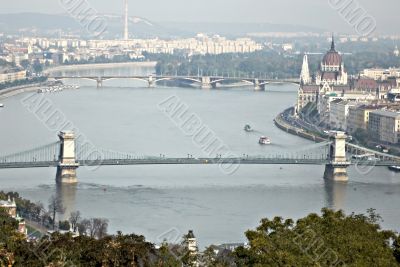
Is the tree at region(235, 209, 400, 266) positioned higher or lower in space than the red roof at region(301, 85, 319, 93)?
higher

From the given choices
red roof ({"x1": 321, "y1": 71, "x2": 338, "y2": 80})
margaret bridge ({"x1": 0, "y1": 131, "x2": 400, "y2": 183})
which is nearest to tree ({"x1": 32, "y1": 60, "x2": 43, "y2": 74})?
red roof ({"x1": 321, "y1": 71, "x2": 338, "y2": 80})

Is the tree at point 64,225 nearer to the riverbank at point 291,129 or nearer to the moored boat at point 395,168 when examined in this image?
the moored boat at point 395,168

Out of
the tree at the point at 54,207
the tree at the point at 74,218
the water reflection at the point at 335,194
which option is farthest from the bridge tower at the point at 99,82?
the tree at the point at 74,218

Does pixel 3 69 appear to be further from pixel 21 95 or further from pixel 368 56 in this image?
pixel 368 56

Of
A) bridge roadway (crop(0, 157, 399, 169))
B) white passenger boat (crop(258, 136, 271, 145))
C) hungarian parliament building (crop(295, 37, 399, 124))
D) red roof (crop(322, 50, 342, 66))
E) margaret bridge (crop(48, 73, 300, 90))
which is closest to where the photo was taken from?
bridge roadway (crop(0, 157, 399, 169))

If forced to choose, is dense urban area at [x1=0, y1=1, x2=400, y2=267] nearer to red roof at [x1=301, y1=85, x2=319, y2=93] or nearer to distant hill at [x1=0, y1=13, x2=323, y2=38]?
red roof at [x1=301, y1=85, x2=319, y2=93]

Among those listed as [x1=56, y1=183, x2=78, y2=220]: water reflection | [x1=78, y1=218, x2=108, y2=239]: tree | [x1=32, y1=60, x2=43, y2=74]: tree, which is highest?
[x1=78, y1=218, x2=108, y2=239]: tree

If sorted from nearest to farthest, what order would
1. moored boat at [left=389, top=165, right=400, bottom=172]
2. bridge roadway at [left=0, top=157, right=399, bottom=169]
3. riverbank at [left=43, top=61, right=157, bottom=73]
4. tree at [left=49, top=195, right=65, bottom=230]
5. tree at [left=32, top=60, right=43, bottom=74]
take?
1. tree at [left=49, top=195, right=65, bottom=230]
2. bridge roadway at [left=0, top=157, right=399, bottom=169]
3. moored boat at [left=389, top=165, right=400, bottom=172]
4. tree at [left=32, top=60, right=43, bottom=74]
5. riverbank at [left=43, top=61, right=157, bottom=73]

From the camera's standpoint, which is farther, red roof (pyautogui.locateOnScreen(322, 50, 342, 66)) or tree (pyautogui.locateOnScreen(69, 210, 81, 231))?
red roof (pyautogui.locateOnScreen(322, 50, 342, 66))
